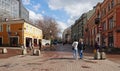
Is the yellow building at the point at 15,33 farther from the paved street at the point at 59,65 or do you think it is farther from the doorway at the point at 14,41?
the paved street at the point at 59,65

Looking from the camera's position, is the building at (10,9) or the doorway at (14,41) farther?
the building at (10,9)

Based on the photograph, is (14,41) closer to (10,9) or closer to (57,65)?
(10,9)

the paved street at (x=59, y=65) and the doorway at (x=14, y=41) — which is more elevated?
the doorway at (x=14, y=41)

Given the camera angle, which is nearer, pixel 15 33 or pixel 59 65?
pixel 59 65

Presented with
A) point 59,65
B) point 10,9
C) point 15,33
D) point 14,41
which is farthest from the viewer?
point 10,9

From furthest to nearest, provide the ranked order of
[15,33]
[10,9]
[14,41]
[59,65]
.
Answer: [10,9] → [14,41] → [15,33] → [59,65]

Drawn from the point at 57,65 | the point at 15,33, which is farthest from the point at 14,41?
the point at 57,65

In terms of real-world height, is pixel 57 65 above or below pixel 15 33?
below

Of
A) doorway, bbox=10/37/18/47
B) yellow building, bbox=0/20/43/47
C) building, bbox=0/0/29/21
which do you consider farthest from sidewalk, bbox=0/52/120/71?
building, bbox=0/0/29/21

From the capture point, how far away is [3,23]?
54.5 m

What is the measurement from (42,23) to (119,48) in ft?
199

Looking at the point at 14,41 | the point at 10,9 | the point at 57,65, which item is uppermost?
the point at 10,9

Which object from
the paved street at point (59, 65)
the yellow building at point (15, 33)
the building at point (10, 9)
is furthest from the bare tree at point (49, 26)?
the paved street at point (59, 65)

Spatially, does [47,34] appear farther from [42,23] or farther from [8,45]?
[8,45]
